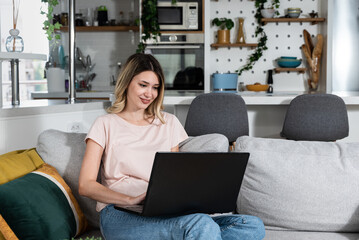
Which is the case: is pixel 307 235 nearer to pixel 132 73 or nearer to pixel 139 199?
pixel 139 199

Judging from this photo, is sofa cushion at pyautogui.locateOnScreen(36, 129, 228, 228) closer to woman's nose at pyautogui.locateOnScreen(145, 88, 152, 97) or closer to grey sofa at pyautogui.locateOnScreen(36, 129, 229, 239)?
grey sofa at pyautogui.locateOnScreen(36, 129, 229, 239)

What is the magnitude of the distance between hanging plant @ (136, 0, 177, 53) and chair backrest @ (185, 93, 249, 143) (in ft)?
6.74

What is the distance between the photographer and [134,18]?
6160 mm

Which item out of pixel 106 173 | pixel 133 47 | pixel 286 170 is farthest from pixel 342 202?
pixel 133 47

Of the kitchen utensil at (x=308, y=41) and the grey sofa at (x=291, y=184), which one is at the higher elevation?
the kitchen utensil at (x=308, y=41)

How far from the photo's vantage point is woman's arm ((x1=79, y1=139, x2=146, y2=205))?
6.04ft

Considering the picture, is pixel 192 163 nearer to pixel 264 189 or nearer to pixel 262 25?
pixel 264 189

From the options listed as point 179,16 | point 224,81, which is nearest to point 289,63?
point 224,81

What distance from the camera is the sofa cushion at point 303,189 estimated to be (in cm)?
209

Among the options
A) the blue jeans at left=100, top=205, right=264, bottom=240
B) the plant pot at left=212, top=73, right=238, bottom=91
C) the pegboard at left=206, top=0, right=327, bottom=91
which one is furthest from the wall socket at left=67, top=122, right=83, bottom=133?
the pegboard at left=206, top=0, right=327, bottom=91

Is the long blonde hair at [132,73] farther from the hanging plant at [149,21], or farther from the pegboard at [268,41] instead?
the pegboard at [268,41]

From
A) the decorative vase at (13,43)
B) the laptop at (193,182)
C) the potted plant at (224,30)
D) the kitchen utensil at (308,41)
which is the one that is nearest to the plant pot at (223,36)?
the potted plant at (224,30)

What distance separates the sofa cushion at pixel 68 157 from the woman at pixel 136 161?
163 millimetres

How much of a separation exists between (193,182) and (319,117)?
92.5 inches
